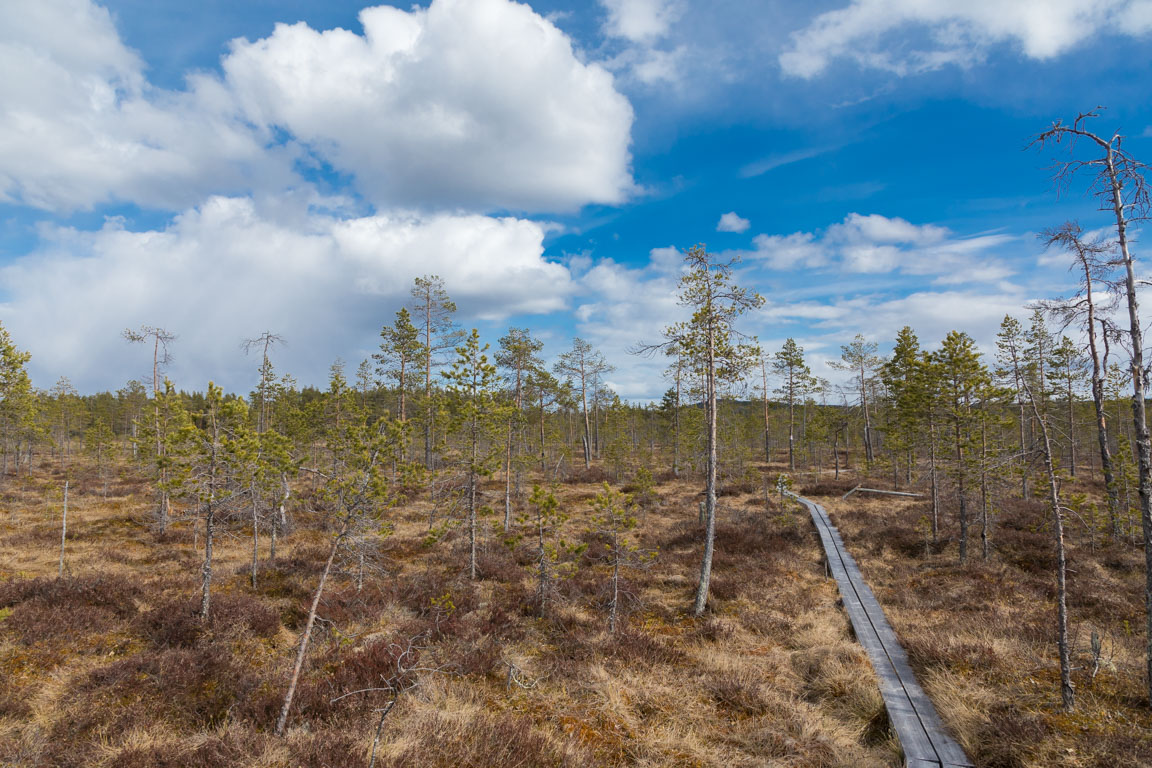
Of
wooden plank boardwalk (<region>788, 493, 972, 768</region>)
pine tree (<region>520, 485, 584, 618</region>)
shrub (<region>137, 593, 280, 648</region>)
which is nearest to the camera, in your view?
wooden plank boardwalk (<region>788, 493, 972, 768</region>)

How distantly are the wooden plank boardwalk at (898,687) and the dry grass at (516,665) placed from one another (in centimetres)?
31

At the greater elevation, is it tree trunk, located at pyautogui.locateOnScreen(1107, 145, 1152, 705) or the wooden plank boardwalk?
tree trunk, located at pyautogui.locateOnScreen(1107, 145, 1152, 705)

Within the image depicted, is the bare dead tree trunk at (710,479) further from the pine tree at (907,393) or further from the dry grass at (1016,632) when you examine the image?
the pine tree at (907,393)

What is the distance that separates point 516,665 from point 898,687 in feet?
27.5

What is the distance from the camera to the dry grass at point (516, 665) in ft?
25.6

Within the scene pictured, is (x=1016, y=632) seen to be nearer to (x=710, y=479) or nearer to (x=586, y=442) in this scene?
(x=710, y=479)

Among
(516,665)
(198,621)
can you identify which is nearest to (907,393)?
(516,665)

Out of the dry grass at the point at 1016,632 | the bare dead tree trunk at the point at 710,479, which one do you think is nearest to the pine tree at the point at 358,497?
the bare dead tree trunk at the point at 710,479

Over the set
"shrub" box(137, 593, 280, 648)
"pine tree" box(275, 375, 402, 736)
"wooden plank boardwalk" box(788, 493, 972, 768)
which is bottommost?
"wooden plank boardwalk" box(788, 493, 972, 768)

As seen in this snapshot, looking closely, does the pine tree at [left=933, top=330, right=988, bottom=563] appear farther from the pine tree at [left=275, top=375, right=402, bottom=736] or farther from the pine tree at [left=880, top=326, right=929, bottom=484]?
the pine tree at [left=275, top=375, right=402, bottom=736]

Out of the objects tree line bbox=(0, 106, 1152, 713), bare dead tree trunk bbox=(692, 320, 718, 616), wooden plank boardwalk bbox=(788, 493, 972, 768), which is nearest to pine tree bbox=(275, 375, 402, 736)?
tree line bbox=(0, 106, 1152, 713)

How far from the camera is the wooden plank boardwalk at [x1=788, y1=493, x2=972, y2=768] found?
26.2 feet

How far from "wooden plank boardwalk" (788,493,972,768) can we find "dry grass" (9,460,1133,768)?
0.31 metres

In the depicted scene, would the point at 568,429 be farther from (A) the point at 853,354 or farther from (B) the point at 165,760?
(B) the point at 165,760
